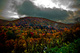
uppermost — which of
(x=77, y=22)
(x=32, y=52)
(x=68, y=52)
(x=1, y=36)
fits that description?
(x=77, y=22)

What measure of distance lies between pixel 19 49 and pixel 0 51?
3.67 ft

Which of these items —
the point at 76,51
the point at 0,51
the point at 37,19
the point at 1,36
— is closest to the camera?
the point at 76,51

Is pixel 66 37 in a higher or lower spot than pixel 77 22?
lower

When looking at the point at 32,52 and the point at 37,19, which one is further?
the point at 37,19

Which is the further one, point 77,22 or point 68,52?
Result: point 77,22

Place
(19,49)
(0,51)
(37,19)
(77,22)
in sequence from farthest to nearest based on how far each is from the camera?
(37,19) → (77,22) → (19,49) → (0,51)

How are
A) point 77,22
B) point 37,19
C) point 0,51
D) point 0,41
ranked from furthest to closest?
point 37,19 → point 77,22 → point 0,41 → point 0,51

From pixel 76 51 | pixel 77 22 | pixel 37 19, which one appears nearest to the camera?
pixel 76 51

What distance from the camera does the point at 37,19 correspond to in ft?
42.9

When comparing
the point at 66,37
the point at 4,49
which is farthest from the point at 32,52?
the point at 66,37

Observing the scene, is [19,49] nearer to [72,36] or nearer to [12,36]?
[12,36]

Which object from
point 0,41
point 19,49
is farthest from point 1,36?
point 19,49

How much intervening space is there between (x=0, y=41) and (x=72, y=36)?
585 centimetres

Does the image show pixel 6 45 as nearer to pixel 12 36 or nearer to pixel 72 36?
pixel 12 36
